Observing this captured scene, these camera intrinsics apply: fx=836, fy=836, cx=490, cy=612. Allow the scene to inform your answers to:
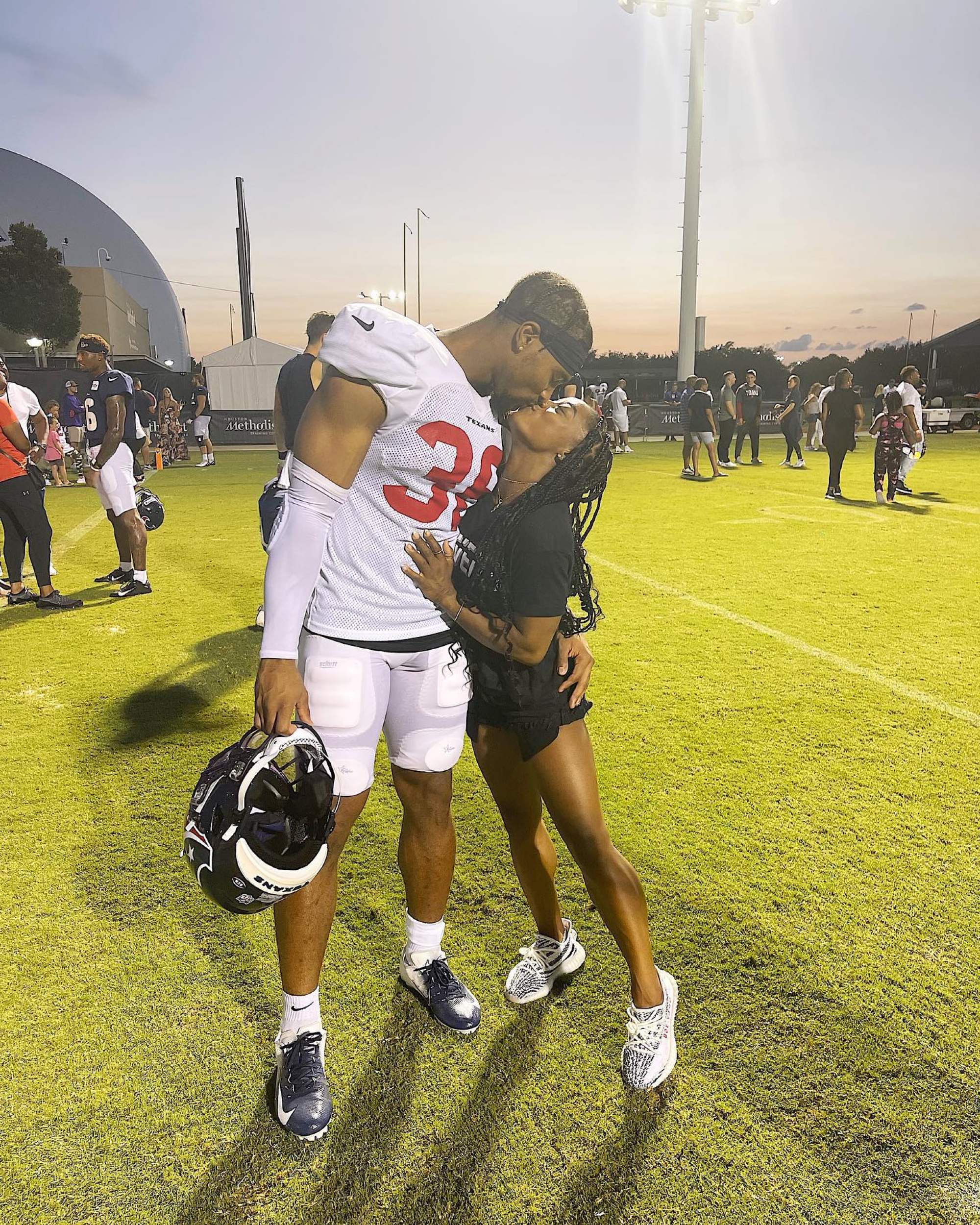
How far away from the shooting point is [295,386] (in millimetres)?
5207

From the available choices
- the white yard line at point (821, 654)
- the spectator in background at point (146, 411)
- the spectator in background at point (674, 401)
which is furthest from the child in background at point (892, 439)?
the spectator in background at point (674, 401)

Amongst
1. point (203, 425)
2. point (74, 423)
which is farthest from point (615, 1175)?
point (74, 423)

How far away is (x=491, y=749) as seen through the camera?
240cm

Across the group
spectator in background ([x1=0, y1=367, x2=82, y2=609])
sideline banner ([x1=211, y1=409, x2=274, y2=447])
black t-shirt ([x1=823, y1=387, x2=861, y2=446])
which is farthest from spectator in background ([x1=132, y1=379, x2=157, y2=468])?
black t-shirt ([x1=823, y1=387, x2=861, y2=446])

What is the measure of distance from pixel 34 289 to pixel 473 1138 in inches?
2530

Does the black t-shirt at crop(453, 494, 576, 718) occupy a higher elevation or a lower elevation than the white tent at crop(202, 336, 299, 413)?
lower

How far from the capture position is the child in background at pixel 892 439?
40.5 feet

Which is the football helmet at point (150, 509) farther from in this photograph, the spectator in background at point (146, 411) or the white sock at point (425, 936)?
the spectator in background at point (146, 411)

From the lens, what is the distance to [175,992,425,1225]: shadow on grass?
1866 millimetres

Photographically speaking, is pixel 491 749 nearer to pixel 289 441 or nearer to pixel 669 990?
pixel 669 990

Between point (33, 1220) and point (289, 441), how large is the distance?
477 cm

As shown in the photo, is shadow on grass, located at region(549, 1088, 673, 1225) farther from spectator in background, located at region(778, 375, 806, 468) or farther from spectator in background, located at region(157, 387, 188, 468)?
spectator in background, located at region(157, 387, 188, 468)

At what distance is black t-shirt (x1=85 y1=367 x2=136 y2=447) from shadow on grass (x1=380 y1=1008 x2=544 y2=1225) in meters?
6.79

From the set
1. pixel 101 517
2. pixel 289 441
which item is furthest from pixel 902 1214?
pixel 101 517
